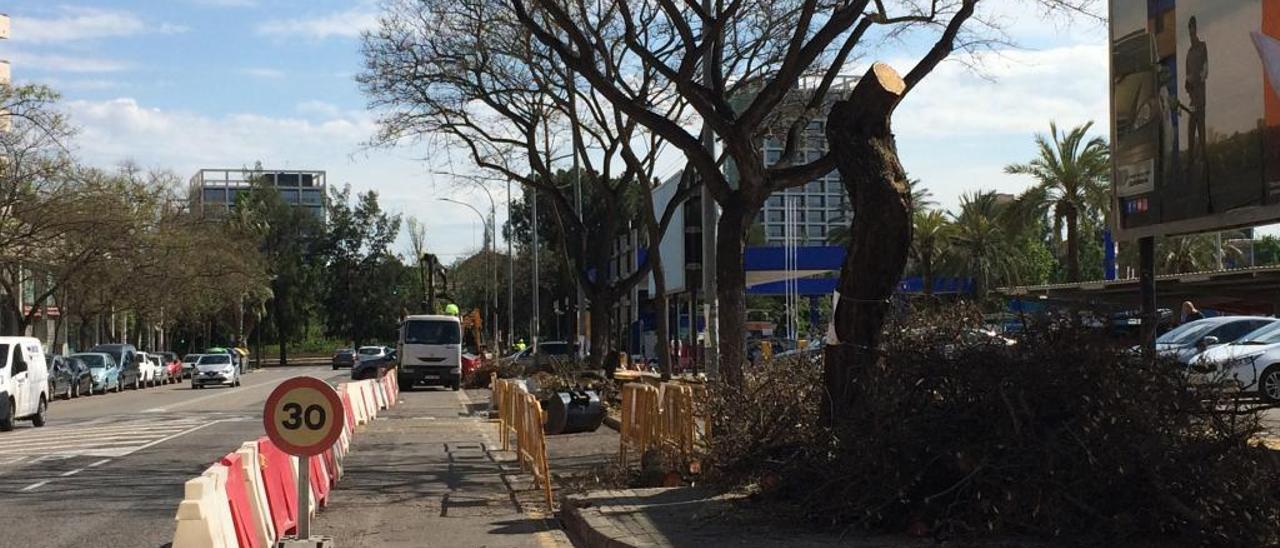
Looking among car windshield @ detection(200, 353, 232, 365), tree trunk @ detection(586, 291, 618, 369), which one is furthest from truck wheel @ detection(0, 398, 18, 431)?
car windshield @ detection(200, 353, 232, 365)

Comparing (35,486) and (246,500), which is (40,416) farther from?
(246,500)

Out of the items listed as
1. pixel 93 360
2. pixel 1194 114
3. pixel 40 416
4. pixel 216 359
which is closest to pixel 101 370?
pixel 93 360

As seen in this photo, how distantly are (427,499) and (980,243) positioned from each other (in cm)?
4108

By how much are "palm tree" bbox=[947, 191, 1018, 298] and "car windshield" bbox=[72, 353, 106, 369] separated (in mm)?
→ 32109

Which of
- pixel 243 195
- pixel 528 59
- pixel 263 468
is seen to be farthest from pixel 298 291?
pixel 263 468

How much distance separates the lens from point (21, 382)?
23.7 meters

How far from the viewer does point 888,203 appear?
1027 cm

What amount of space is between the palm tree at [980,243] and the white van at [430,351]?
66.1ft

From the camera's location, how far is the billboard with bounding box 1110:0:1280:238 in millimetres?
14352

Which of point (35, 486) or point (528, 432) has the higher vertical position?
point (528, 432)

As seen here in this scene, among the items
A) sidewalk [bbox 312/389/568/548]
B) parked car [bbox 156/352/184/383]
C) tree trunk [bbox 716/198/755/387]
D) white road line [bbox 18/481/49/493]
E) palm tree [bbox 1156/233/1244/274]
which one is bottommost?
parked car [bbox 156/352/184/383]

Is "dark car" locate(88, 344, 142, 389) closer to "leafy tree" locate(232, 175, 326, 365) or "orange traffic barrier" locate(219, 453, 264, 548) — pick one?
"leafy tree" locate(232, 175, 326, 365)

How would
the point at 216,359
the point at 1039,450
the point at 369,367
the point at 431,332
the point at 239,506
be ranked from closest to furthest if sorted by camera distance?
the point at 239,506 → the point at 1039,450 → the point at 431,332 → the point at 369,367 → the point at 216,359

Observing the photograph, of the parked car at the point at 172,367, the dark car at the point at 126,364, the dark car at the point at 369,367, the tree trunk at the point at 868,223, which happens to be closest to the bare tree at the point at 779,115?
the tree trunk at the point at 868,223
